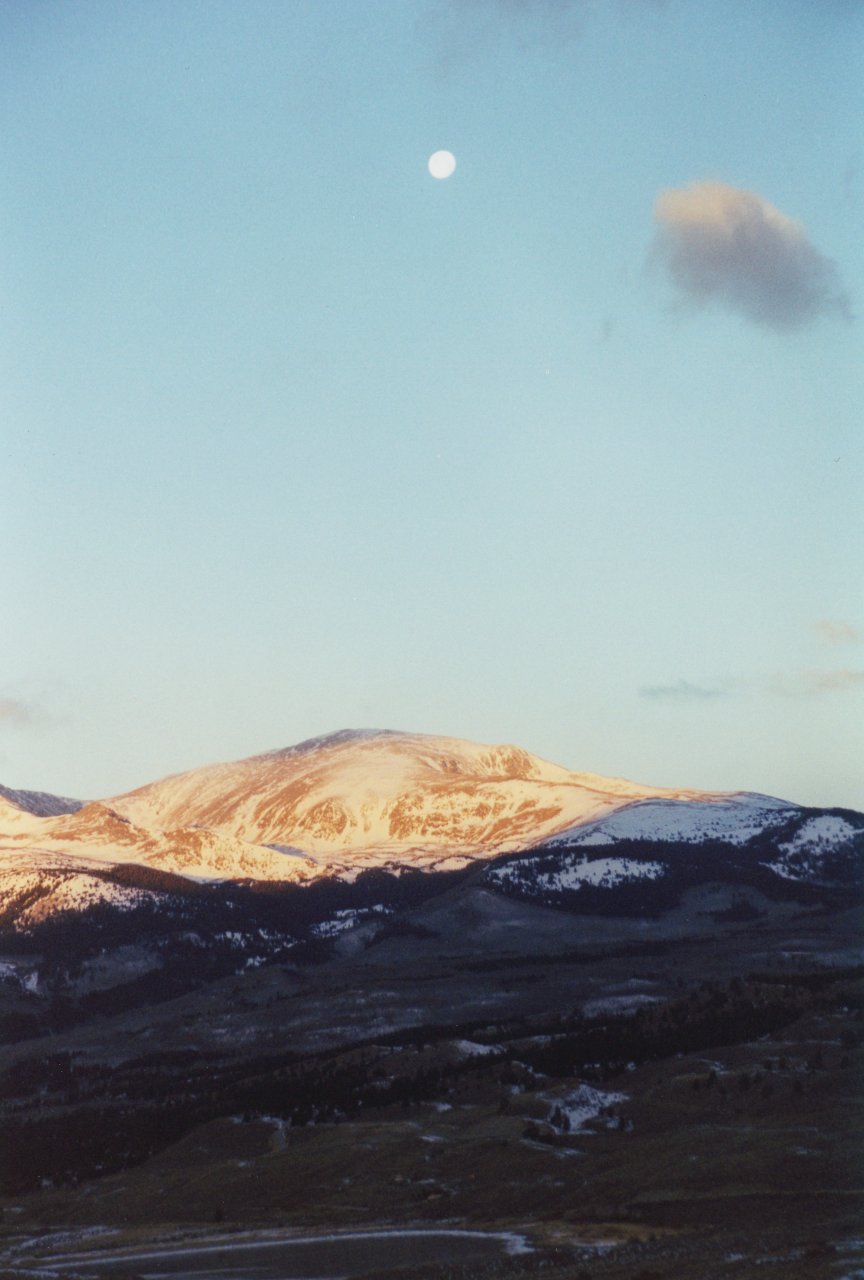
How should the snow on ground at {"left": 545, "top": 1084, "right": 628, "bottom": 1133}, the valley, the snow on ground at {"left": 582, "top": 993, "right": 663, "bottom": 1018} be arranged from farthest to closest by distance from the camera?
the snow on ground at {"left": 582, "top": 993, "right": 663, "bottom": 1018}
the snow on ground at {"left": 545, "top": 1084, "right": 628, "bottom": 1133}
the valley

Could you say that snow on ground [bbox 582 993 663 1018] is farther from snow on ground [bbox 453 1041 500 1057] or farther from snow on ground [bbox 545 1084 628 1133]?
snow on ground [bbox 545 1084 628 1133]

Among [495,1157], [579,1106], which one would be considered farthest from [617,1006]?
[495,1157]

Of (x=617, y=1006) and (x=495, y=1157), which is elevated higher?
(x=617, y=1006)

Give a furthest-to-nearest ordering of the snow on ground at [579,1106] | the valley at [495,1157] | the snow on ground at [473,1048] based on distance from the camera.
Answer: the snow on ground at [473,1048]
the snow on ground at [579,1106]
the valley at [495,1157]

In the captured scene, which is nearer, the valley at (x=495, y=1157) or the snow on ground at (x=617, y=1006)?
the valley at (x=495, y=1157)

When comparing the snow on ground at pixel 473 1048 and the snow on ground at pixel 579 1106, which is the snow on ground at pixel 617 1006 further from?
the snow on ground at pixel 579 1106

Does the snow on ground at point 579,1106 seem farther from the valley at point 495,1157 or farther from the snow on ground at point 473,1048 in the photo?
the snow on ground at point 473,1048

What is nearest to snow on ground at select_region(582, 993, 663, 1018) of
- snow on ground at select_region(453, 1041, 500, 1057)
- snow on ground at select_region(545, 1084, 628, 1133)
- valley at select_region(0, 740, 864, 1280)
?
valley at select_region(0, 740, 864, 1280)

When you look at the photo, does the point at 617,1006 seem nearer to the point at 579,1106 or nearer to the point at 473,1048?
the point at 473,1048

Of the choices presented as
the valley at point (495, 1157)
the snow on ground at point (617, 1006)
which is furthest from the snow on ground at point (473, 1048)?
the snow on ground at point (617, 1006)

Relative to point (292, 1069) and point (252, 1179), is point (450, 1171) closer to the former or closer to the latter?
point (252, 1179)

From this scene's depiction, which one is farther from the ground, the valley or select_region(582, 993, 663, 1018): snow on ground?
select_region(582, 993, 663, 1018): snow on ground

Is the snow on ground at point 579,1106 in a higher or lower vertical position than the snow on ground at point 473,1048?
lower

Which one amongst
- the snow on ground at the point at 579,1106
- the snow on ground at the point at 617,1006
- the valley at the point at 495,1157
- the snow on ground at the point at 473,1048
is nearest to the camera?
the valley at the point at 495,1157
